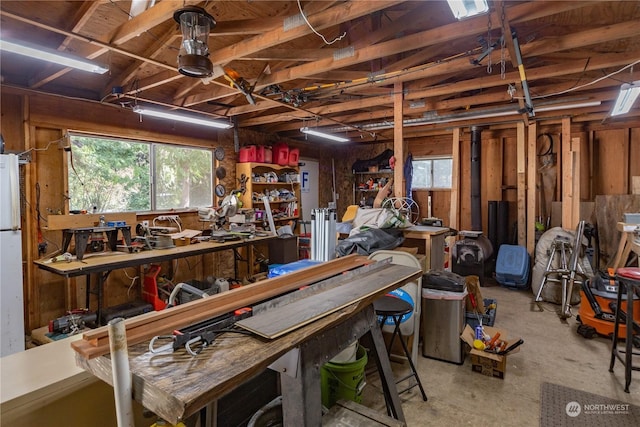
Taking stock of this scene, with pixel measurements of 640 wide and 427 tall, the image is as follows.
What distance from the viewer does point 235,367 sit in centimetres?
99

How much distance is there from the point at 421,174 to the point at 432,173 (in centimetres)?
24

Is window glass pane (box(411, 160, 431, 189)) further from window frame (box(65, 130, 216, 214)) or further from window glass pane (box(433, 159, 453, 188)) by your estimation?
window frame (box(65, 130, 216, 214))

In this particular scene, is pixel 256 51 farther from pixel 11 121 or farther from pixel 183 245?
pixel 11 121

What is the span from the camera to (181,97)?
4602mm

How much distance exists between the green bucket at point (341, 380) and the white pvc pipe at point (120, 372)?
138 centimetres

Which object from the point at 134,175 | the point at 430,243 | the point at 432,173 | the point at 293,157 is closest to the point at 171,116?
the point at 134,175

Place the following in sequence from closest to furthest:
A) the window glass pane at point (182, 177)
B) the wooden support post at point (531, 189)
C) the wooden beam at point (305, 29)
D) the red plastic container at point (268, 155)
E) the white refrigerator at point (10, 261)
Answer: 1. the wooden beam at point (305, 29)
2. the white refrigerator at point (10, 261)
3. the window glass pane at point (182, 177)
4. the wooden support post at point (531, 189)
5. the red plastic container at point (268, 155)

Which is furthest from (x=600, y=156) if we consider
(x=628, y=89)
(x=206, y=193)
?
(x=206, y=193)

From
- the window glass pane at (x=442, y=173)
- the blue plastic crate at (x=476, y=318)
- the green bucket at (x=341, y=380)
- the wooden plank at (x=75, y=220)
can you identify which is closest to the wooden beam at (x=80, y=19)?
the wooden plank at (x=75, y=220)

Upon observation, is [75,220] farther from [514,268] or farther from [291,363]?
[514,268]

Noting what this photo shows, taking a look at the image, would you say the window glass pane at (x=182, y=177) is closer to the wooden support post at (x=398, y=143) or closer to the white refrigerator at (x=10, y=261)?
the white refrigerator at (x=10, y=261)

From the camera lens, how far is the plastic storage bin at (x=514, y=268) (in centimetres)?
517

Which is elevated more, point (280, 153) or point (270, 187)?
point (280, 153)

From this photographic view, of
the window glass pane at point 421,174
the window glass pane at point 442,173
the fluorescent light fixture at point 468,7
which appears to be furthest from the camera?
the window glass pane at point 421,174
